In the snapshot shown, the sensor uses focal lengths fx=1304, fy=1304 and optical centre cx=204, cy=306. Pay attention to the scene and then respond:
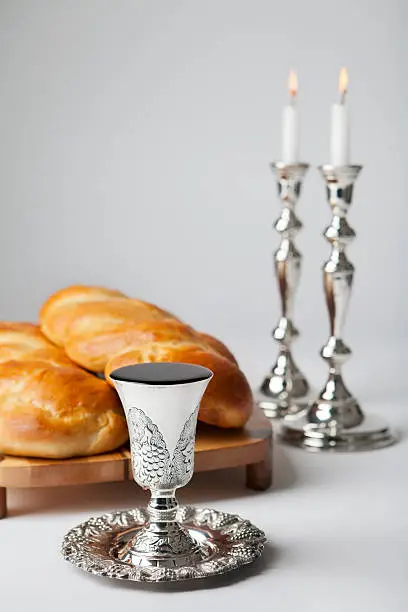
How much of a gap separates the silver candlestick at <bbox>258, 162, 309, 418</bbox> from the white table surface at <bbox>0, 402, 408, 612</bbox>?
0.36 meters

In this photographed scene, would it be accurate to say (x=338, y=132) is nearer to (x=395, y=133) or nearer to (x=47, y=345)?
(x=47, y=345)

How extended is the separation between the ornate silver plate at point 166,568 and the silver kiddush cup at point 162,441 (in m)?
0.02

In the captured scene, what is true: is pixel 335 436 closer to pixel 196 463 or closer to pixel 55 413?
pixel 196 463

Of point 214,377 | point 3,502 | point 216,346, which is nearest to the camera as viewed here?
point 3,502

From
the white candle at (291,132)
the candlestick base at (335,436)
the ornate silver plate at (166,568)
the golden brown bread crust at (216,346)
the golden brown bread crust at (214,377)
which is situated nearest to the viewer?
the ornate silver plate at (166,568)

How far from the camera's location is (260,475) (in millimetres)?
2598

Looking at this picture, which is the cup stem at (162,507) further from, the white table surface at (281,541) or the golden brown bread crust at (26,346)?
the golden brown bread crust at (26,346)

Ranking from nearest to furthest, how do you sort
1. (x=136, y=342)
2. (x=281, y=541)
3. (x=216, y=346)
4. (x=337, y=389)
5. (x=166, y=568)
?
(x=166, y=568) < (x=281, y=541) < (x=136, y=342) < (x=216, y=346) < (x=337, y=389)

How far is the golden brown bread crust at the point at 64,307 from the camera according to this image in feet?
9.28

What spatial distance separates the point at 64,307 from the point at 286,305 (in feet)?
2.35

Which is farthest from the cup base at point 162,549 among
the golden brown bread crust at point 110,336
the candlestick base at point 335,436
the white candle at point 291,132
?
the white candle at point 291,132

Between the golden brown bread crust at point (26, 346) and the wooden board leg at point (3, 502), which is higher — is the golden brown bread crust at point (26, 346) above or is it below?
above

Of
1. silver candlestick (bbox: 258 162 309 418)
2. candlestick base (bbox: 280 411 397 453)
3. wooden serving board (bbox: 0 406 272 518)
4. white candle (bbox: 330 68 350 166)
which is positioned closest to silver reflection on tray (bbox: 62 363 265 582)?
wooden serving board (bbox: 0 406 272 518)

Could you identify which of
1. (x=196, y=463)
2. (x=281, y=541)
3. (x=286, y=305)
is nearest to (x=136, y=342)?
(x=196, y=463)
